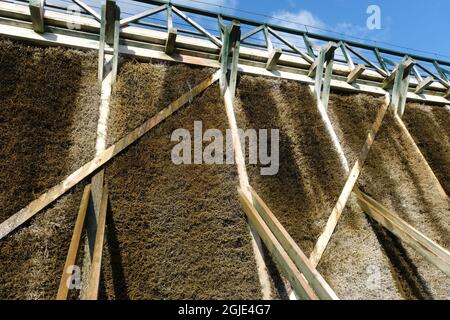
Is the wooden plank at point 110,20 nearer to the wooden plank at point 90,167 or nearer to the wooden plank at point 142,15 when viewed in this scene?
the wooden plank at point 142,15

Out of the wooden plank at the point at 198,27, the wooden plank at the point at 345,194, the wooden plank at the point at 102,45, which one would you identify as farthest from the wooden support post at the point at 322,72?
the wooden plank at the point at 102,45

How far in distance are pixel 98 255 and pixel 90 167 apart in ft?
4.87

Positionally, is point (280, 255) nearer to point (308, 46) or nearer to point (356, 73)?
point (356, 73)

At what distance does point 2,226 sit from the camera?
12.4ft

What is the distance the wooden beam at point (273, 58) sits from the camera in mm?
6504

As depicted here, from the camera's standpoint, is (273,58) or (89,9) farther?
(273,58)

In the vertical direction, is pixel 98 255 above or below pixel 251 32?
below

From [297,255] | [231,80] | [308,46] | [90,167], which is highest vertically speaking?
[308,46]

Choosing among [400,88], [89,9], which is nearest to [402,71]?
[400,88]

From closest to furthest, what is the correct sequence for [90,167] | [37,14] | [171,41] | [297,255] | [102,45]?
[297,255] → [90,167] → [37,14] → [102,45] → [171,41]

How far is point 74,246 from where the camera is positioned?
11.6ft

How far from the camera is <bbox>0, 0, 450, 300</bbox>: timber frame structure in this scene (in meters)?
3.83

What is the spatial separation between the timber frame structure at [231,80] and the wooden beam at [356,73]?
2 cm

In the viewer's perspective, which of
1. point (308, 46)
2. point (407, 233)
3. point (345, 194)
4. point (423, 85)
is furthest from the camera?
point (423, 85)
